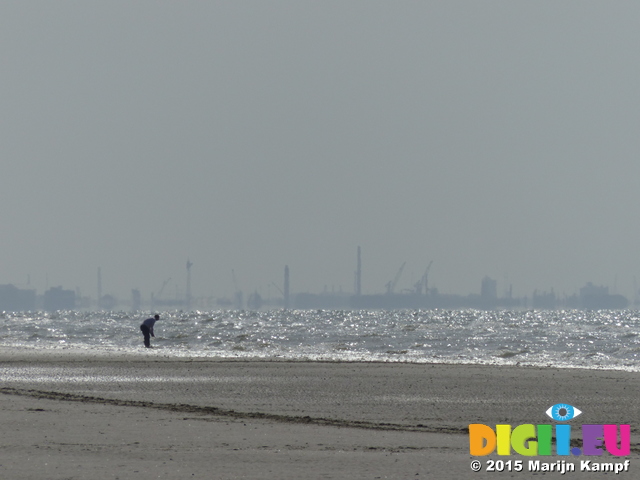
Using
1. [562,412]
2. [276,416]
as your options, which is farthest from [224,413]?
[562,412]

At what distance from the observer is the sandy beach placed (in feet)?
38.3

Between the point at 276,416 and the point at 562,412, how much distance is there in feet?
20.2

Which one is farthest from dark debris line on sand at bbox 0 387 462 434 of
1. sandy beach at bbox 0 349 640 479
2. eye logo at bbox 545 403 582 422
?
eye logo at bbox 545 403 582 422

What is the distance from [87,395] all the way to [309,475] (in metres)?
11.4

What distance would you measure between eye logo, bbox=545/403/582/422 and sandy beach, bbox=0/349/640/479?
298 millimetres

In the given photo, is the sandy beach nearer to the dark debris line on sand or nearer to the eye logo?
the dark debris line on sand

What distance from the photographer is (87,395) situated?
69.3ft

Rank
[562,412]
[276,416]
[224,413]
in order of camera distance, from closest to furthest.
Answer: [276,416]
[224,413]
[562,412]

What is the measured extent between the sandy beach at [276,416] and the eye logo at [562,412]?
0.98 ft

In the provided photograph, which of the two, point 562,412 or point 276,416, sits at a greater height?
point 276,416

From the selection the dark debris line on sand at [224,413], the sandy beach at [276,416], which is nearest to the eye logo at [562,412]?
the sandy beach at [276,416]

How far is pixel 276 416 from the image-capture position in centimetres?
1725

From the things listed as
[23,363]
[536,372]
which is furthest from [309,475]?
[23,363]

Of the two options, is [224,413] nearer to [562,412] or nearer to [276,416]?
[276,416]
